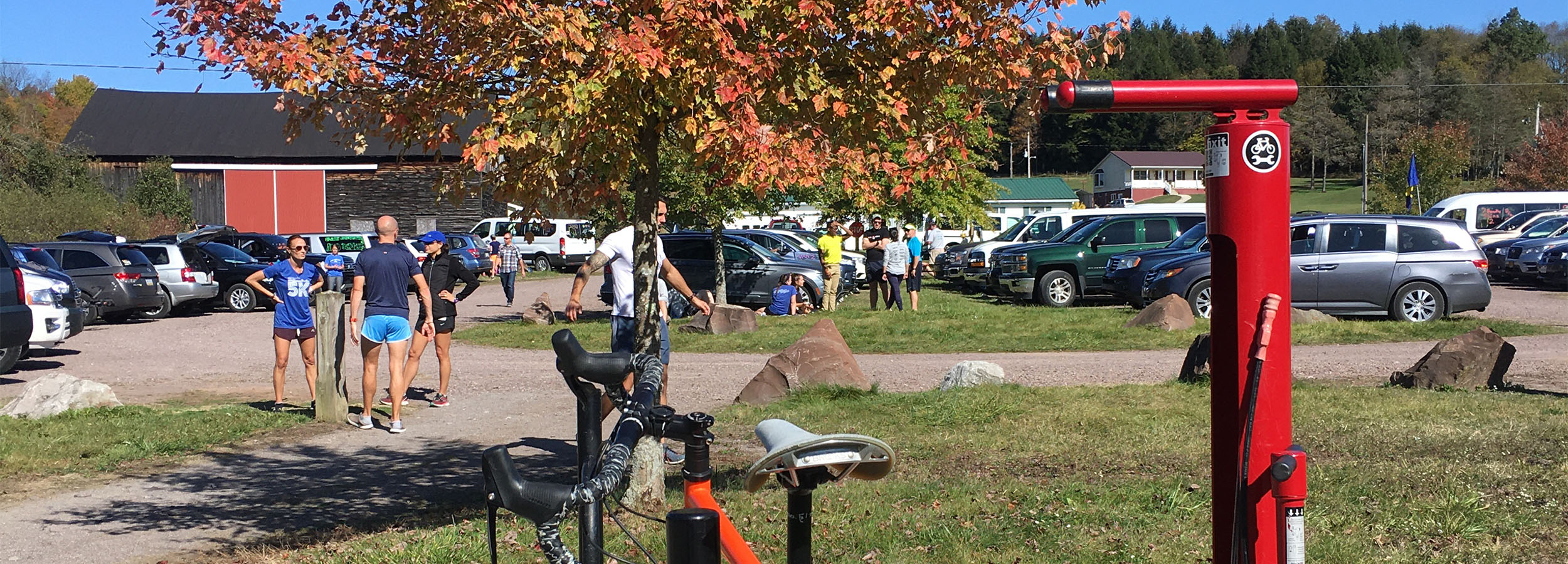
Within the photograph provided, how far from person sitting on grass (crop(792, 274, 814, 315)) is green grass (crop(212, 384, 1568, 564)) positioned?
12.4 metres

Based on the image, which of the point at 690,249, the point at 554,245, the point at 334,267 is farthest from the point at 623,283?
the point at 554,245

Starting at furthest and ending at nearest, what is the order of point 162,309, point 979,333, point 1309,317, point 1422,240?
point 162,309
point 1422,240
point 979,333
point 1309,317

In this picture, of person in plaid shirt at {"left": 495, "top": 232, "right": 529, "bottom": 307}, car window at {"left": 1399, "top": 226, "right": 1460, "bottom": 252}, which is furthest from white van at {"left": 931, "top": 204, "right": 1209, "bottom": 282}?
car window at {"left": 1399, "top": 226, "right": 1460, "bottom": 252}

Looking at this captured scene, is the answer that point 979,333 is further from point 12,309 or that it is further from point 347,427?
point 12,309

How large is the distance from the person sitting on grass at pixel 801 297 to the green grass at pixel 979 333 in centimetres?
49

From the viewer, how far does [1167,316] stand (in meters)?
17.2

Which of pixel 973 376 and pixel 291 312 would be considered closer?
pixel 973 376

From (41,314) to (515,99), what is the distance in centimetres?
1266

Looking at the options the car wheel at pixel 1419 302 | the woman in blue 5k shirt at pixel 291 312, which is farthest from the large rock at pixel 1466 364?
the woman in blue 5k shirt at pixel 291 312

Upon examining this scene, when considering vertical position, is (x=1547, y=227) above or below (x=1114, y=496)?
above

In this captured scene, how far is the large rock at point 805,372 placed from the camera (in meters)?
11.1

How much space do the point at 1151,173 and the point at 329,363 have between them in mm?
104534

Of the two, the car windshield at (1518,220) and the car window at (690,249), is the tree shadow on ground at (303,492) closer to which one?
the car window at (690,249)

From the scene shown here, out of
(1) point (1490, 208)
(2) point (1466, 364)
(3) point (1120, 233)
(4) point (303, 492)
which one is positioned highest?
(1) point (1490, 208)
